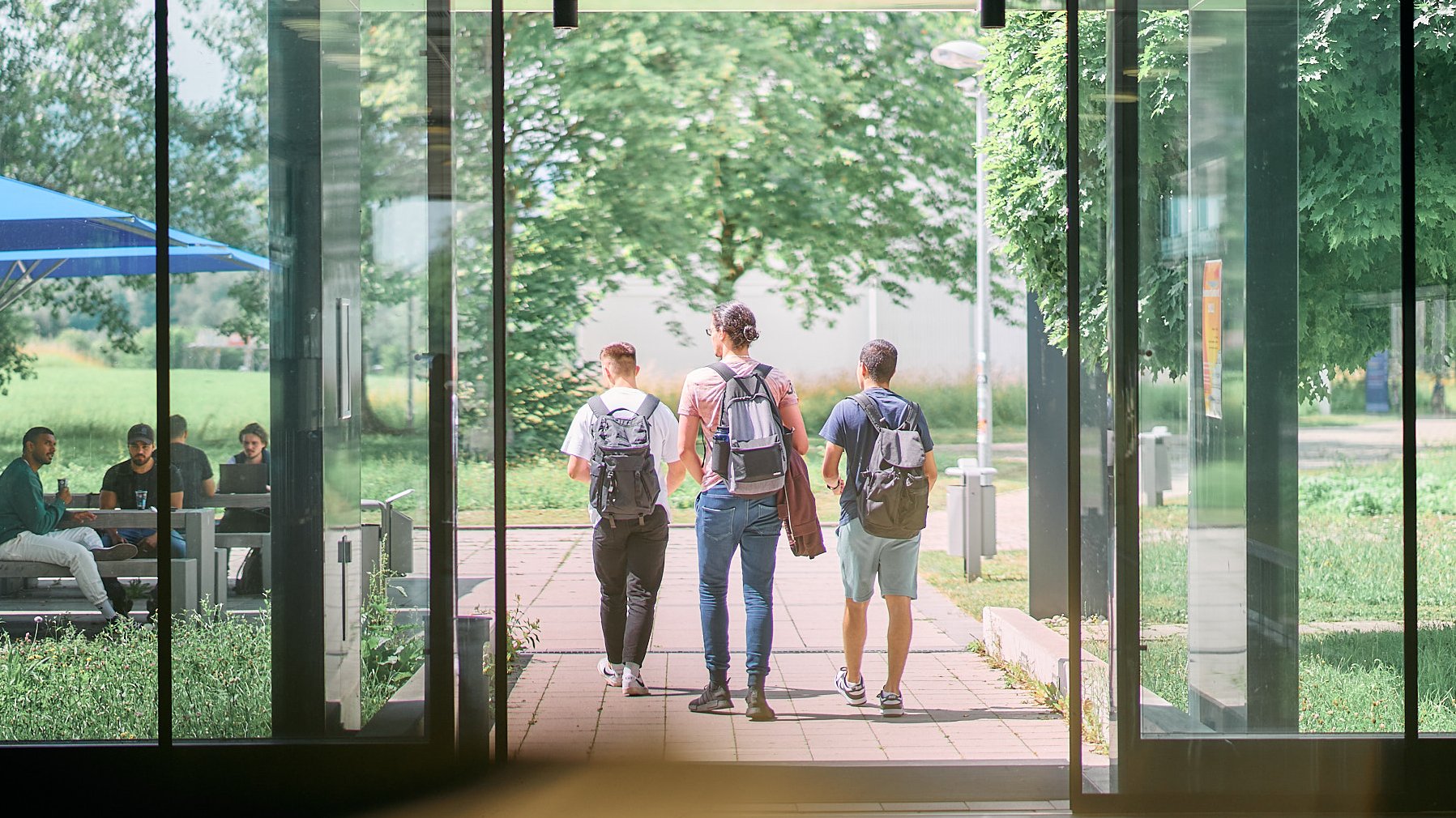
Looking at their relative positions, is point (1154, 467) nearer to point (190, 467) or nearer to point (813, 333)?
point (190, 467)

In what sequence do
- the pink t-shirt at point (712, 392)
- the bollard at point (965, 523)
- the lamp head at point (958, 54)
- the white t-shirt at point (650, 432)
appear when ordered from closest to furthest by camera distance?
the pink t-shirt at point (712, 392) < the white t-shirt at point (650, 432) < the bollard at point (965, 523) < the lamp head at point (958, 54)

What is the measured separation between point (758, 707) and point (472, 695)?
139 cm

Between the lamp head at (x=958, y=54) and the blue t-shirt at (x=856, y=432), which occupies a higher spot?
the lamp head at (x=958, y=54)

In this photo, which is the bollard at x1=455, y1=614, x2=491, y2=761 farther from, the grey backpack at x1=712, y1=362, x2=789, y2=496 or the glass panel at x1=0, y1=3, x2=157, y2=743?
the grey backpack at x1=712, y1=362, x2=789, y2=496

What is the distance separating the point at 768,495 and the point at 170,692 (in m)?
2.19

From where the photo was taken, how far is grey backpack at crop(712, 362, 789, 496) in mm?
5078

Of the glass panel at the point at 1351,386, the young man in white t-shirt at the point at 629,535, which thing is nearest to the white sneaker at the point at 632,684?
the young man in white t-shirt at the point at 629,535

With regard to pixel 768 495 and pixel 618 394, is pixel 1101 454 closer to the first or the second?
pixel 768 495

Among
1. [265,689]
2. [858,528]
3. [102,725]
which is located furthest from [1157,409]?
[102,725]

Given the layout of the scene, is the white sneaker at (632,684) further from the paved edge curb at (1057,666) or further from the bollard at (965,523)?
the bollard at (965,523)

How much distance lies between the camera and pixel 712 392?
17.2 feet

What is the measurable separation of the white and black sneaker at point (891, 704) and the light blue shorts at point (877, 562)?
1.28 ft

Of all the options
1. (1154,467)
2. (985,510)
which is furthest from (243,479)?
(985,510)

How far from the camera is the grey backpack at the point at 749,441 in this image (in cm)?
508
